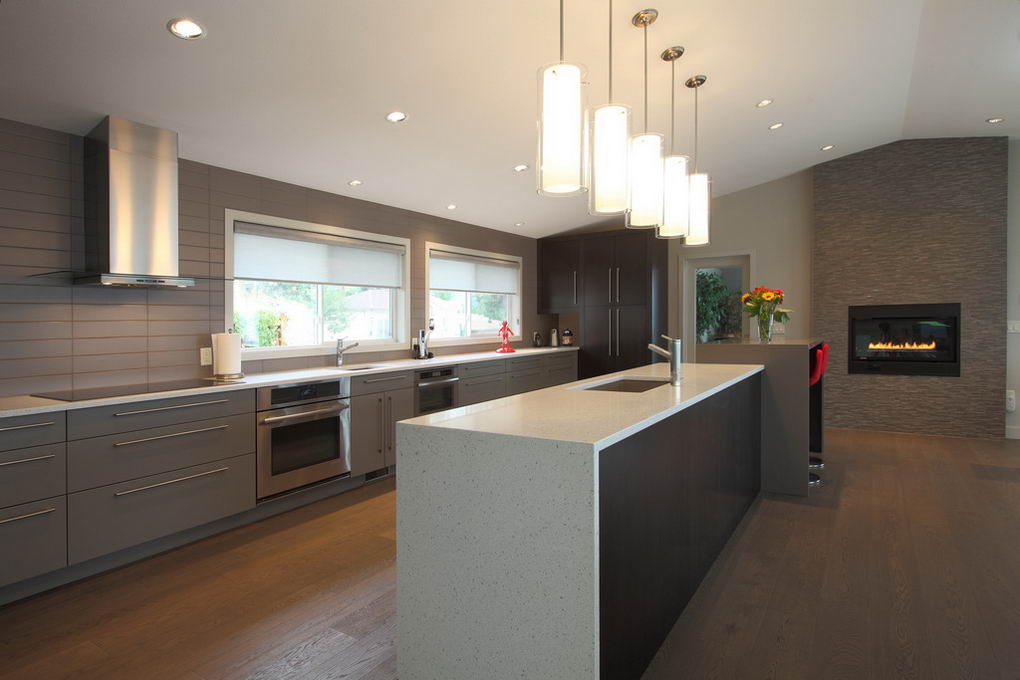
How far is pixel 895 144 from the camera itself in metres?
5.80

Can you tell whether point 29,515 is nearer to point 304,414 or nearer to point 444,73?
point 304,414

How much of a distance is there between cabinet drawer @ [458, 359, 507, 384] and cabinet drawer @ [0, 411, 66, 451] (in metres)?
3.02

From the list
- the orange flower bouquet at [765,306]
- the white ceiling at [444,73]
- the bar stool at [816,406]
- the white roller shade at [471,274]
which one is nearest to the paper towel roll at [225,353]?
the white ceiling at [444,73]

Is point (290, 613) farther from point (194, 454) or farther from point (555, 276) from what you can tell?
point (555, 276)

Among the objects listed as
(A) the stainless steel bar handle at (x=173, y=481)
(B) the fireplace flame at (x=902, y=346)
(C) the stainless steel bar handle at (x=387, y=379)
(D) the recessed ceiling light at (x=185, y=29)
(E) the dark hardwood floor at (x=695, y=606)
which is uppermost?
(D) the recessed ceiling light at (x=185, y=29)

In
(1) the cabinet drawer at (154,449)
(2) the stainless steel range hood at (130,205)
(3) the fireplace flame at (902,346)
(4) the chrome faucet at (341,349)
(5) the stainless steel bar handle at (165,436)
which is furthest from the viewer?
(3) the fireplace flame at (902,346)

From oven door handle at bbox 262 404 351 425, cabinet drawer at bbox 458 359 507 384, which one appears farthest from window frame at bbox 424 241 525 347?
oven door handle at bbox 262 404 351 425

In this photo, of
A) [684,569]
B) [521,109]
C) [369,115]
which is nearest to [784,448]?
[684,569]

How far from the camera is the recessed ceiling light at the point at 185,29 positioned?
2.24 m

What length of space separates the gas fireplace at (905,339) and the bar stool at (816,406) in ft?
5.82

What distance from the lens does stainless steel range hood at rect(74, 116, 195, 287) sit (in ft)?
9.27

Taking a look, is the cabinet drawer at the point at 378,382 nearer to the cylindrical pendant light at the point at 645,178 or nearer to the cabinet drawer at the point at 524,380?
the cabinet drawer at the point at 524,380

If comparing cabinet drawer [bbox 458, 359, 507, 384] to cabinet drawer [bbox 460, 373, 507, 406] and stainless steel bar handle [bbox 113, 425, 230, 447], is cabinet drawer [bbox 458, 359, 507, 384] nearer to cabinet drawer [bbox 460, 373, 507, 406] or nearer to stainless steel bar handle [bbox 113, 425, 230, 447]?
cabinet drawer [bbox 460, 373, 507, 406]

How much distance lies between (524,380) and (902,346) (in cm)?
406
